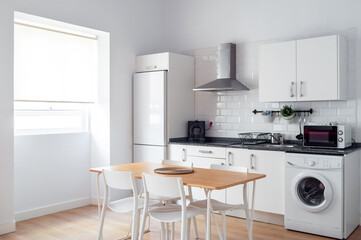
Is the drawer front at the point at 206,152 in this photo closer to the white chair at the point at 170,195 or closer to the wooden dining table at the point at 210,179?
the wooden dining table at the point at 210,179

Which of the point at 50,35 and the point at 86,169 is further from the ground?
the point at 50,35

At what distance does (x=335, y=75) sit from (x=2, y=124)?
3661 millimetres

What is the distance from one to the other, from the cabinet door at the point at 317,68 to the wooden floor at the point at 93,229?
153cm

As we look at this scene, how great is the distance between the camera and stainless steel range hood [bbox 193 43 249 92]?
498cm

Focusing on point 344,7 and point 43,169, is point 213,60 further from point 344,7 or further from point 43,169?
point 43,169

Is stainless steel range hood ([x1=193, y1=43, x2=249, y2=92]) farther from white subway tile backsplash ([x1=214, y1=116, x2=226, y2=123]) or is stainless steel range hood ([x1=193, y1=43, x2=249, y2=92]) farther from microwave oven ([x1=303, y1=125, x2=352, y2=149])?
microwave oven ([x1=303, y1=125, x2=352, y2=149])

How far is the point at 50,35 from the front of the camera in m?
4.87

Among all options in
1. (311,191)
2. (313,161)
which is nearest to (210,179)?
(313,161)

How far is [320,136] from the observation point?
4102 mm

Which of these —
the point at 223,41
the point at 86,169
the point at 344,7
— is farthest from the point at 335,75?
the point at 86,169

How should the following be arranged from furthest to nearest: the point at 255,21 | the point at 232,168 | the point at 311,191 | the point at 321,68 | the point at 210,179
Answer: the point at 255,21, the point at 321,68, the point at 311,191, the point at 232,168, the point at 210,179

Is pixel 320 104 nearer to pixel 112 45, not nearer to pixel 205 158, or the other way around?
pixel 205 158

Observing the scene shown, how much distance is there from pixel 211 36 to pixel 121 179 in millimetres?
3108

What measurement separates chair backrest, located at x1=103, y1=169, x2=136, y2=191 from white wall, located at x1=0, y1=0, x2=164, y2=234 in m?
1.57
